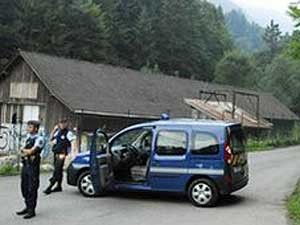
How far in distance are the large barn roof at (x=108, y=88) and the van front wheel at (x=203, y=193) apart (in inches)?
879

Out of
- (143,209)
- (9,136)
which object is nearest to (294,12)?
(143,209)

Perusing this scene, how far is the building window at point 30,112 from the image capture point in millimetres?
38275

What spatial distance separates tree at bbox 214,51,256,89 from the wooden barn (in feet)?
111

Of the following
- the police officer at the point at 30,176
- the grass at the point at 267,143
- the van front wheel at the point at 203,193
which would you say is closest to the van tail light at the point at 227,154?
the van front wheel at the point at 203,193

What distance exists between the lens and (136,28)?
81312mm

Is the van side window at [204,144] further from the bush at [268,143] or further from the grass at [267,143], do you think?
the bush at [268,143]

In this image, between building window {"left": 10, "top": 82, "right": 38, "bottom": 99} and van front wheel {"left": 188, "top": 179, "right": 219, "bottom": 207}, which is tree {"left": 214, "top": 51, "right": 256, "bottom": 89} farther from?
van front wheel {"left": 188, "top": 179, "right": 219, "bottom": 207}

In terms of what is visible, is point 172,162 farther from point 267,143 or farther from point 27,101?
point 267,143

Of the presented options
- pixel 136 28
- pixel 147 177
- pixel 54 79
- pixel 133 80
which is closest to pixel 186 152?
pixel 147 177

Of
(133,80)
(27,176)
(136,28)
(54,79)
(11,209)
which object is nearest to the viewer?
(27,176)

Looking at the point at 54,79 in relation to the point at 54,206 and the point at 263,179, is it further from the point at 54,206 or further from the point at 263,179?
the point at 54,206

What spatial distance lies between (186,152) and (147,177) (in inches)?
41.0

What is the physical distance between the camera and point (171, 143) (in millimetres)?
14258

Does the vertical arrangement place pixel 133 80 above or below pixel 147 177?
above
